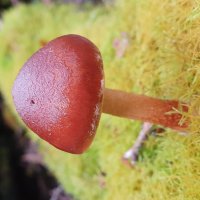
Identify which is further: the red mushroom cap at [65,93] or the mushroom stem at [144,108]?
the mushroom stem at [144,108]

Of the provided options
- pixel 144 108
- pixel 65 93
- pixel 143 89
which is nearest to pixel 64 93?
pixel 65 93

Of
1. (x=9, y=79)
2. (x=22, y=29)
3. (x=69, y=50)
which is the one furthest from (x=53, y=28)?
(x=69, y=50)

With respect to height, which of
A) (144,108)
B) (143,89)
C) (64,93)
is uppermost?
(64,93)

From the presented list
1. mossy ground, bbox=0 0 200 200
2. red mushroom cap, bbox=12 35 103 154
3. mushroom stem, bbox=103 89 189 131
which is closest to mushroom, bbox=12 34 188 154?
red mushroom cap, bbox=12 35 103 154

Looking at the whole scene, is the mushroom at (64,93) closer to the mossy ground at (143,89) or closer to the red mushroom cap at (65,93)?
the red mushroom cap at (65,93)

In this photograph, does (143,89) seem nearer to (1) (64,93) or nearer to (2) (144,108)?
(2) (144,108)

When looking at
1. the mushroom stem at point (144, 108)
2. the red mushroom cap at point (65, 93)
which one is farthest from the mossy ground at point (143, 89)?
the red mushroom cap at point (65, 93)

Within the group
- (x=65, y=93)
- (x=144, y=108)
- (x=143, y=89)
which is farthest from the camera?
(x=143, y=89)

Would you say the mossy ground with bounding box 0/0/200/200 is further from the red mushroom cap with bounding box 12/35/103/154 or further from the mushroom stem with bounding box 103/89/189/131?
the red mushroom cap with bounding box 12/35/103/154
